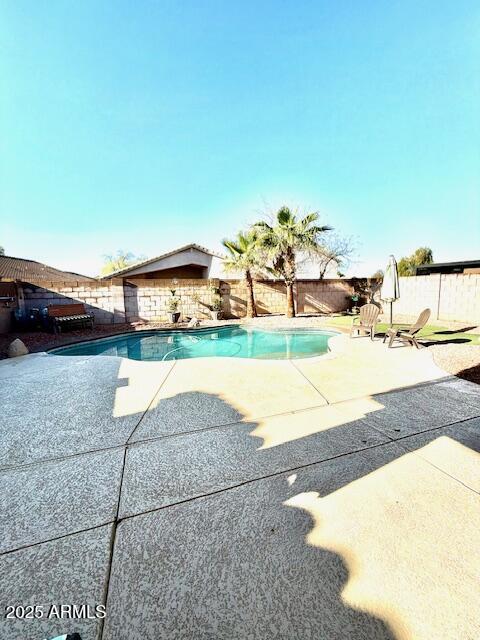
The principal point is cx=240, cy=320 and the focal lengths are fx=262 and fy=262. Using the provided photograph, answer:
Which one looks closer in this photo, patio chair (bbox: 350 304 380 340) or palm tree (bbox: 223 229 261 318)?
patio chair (bbox: 350 304 380 340)

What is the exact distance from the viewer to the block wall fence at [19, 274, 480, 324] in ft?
38.4

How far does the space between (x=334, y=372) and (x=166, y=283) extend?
10680mm

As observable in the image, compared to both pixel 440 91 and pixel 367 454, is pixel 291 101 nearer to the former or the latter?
pixel 440 91

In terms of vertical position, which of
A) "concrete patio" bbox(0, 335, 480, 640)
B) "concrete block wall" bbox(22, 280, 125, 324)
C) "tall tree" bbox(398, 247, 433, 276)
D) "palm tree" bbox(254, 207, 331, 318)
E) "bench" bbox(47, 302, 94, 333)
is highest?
"tall tree" bbox(398, 247, 433, 276)

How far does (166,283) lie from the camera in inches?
537

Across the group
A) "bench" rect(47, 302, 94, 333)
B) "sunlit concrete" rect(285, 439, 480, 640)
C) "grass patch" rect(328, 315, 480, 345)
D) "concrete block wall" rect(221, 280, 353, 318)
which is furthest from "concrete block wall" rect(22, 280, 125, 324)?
"sunlit concrete" rect(285, 439, 480, 640)

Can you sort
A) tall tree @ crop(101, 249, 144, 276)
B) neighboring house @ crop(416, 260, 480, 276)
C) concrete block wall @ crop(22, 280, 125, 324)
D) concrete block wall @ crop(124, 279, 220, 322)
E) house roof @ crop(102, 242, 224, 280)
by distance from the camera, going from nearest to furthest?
concrete block wall @ crop(22, 280, 125, 324)
concrete block wall @ crop(124, 279, 220, 322)
house roof @ crop(102, 242, 224, 280)
neighboring house @ crop(416, 260, 480, 276)
tall tree @ crop(101, 249, 144, 276)

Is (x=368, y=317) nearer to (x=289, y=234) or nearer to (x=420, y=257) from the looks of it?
(x=289, y=234)

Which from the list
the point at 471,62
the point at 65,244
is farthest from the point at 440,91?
the point at 65,244

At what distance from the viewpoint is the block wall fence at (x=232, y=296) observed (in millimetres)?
11719

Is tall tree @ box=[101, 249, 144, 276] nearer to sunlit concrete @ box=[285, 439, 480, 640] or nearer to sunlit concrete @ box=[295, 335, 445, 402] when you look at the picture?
sunlit concrete @ box=[295, 335, 445, 402]

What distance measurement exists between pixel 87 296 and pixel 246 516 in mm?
13291

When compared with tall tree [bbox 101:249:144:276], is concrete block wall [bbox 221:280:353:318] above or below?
below

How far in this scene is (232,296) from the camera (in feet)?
47.6
